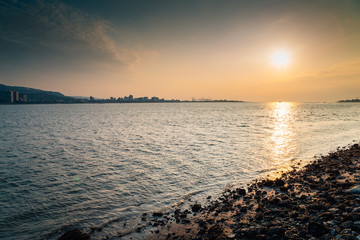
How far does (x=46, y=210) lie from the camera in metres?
11.5

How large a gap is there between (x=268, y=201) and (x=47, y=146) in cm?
3230

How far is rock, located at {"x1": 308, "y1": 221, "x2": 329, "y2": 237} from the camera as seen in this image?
714 centimetres

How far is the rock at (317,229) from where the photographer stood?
7.14 meters

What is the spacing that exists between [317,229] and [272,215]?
2.25 metres

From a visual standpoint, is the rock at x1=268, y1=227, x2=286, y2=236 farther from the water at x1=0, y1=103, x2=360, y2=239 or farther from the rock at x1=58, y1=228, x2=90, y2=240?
the rock at x1=58, y1=228, x2=90, y2=240

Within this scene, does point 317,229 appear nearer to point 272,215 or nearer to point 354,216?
point 354,216

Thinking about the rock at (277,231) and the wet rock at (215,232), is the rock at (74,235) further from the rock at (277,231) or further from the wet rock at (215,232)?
the rock at (277,231)

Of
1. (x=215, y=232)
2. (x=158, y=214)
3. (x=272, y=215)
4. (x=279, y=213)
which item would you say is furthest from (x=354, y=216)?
(x=158, y=214)

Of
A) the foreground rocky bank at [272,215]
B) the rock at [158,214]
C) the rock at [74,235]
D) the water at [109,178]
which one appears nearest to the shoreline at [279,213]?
the foreground rocky bank at [272,215]

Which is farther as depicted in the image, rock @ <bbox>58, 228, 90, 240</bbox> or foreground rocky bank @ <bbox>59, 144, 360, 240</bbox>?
rock @ <bbox>58, 228, 90, 240</bbox>

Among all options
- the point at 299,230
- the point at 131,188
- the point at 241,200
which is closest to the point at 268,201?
the point at 241,200

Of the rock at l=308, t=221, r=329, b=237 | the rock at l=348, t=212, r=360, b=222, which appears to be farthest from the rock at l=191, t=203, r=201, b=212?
the rock at l=348, t=212, r=360, b=222

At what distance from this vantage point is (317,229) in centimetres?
731

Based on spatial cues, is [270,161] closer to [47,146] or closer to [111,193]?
[111,193]
